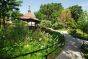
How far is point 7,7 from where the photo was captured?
3791 cm

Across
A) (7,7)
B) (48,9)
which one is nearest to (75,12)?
(48,9)

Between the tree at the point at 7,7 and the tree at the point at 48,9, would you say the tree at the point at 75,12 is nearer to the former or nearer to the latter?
the tree at the point at 48,9

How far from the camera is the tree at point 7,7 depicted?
36562 mm

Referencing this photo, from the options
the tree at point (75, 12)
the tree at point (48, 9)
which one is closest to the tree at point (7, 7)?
the tree at point (75, 12)

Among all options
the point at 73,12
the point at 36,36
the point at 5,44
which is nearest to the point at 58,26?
the point at 73,12

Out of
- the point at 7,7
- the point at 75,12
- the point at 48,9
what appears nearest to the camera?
the point at 7,7

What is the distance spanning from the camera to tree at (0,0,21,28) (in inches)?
1439

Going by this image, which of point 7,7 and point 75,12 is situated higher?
point 7,7

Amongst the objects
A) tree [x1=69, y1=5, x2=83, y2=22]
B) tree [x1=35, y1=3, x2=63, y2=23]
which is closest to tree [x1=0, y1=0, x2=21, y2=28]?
tree [x1=69, y1=5, x2=83, y2=22]

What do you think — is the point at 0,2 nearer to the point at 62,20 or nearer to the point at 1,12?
the point at 1,12

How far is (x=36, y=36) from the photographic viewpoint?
59.1 ft

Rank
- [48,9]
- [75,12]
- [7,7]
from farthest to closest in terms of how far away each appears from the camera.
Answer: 1. [48,9]
2. [75,12]
3. [7,7]

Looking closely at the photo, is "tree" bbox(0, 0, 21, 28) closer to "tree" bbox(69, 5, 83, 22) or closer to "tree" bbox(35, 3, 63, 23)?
"tree" bbox(69, 5, 83, 22)

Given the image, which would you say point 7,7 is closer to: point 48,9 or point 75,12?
point 75,12
